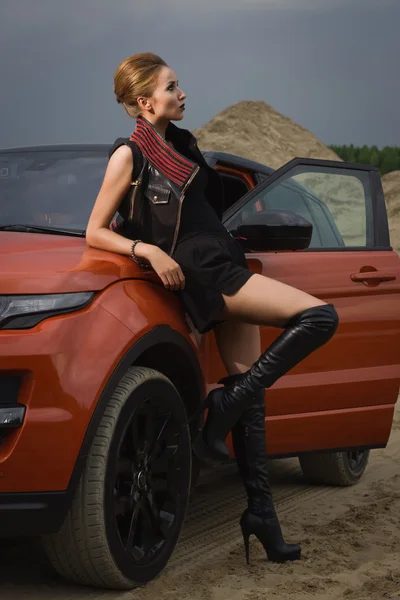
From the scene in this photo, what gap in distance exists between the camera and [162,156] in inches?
162

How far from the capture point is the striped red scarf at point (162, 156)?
408 cm

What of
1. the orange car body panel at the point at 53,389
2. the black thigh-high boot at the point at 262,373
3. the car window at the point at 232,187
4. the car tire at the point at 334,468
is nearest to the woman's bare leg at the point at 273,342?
the black thigh-high boot at the point at 262,373

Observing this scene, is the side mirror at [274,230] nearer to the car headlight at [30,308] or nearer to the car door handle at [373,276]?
the car door handle at [373,276]

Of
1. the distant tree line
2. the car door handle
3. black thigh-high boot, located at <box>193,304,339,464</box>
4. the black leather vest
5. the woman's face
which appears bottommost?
the distant tree line

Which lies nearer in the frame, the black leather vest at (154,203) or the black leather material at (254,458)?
the black leather vest at (154,203)

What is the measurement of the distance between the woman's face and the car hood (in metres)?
0.60

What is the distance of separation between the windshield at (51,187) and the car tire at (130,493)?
0.90m

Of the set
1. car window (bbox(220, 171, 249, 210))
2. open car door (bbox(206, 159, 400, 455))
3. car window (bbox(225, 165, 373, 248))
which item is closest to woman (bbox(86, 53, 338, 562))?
open car door (bbox(206, 159, 400, 455))

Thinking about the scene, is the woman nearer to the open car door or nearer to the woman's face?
the woman's face

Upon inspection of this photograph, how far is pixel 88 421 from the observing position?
3.56 m

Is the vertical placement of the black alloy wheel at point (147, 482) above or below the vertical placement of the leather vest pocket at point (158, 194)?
below

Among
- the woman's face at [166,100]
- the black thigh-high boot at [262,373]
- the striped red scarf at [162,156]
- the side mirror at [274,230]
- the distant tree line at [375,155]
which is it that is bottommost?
the distant tree line at [375,155]

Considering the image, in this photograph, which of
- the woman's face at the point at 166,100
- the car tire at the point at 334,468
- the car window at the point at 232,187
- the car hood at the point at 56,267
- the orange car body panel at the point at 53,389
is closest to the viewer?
the orange car body panel at the point at 53,389

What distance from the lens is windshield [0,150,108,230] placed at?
15.1ft
